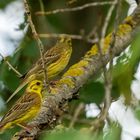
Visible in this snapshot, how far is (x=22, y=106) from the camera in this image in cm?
504

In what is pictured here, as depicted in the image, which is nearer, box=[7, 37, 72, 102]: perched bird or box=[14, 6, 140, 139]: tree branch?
box=[14, 6, 140, 139]: tree branch

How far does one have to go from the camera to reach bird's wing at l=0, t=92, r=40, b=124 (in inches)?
183

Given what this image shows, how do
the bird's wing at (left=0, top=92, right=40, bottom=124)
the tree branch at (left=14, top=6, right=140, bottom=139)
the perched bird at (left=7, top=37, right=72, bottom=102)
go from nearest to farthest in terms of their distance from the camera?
the tree branch at (left=14, top=6, right=140, bottom=139) → the bird's wing at (left=0, top=92, right=40, bottom=124) → the perched bird at (left=7, top=37, right=72, bottom=102)

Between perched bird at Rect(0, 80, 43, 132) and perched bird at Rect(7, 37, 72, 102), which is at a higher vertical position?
perched bird at Rect(7, 37, 72, 102)

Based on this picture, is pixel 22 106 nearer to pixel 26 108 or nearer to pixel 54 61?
pixel 26 108

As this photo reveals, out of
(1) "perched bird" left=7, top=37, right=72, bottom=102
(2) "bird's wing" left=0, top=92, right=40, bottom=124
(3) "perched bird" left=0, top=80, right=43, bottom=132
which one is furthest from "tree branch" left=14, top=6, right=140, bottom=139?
→ (1) "perched bird" left=7, top=37, right=72, bottom=102

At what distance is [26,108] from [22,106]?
0.14ft

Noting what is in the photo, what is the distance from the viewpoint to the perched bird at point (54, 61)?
536 cm

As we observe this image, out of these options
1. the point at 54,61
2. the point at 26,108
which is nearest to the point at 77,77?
the point at 26,108

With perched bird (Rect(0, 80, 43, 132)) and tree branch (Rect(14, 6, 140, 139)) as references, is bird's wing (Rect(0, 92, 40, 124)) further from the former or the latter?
tree branch (Rect(14, 6, 140, 139))

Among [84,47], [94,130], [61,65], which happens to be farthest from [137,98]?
[61,65]

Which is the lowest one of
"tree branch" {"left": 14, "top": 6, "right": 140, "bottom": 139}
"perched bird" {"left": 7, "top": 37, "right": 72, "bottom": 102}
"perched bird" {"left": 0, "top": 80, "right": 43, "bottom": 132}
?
"tree branch" {"left": 14, "top": 6, "right": 140, "bottom": 139}

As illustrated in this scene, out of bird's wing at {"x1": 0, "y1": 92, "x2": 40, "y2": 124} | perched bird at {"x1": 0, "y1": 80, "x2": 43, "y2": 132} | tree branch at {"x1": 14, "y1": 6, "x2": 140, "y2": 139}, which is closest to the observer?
tree branch at {"x1": 14, "y1": 6, "x2": 140, "y2": 139}

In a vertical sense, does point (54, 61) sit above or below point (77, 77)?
above
